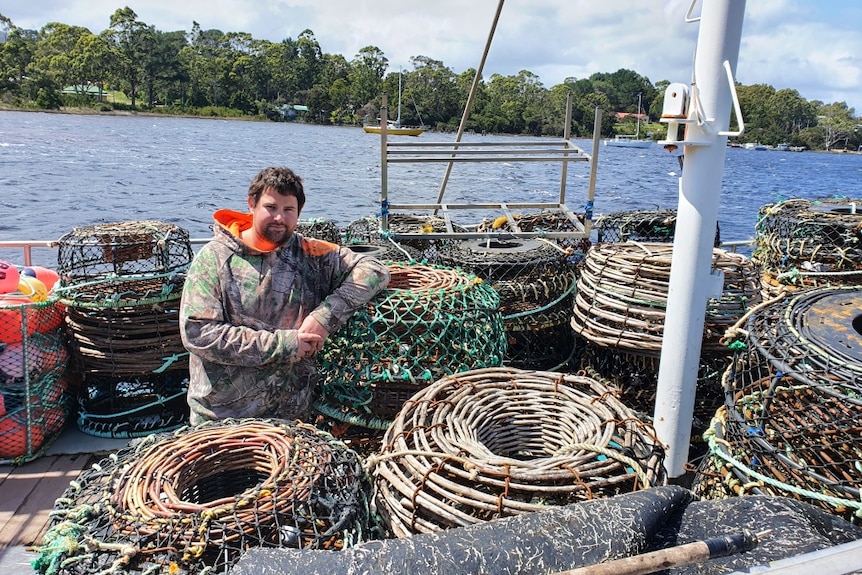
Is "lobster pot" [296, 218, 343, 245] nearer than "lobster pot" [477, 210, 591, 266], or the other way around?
"lobster pot" [296, 218, 343, 245]

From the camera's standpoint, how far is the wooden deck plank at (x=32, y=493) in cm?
300

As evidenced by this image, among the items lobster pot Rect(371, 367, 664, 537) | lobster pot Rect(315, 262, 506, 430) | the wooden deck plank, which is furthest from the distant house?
lobster pot Rect(371, 367, 664, 537)

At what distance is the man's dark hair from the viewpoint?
9.57ft

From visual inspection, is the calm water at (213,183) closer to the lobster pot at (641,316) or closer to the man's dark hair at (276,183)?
the lobster pot at (641,316)

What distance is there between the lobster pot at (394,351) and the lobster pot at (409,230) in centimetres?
183

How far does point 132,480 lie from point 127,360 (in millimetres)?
2014

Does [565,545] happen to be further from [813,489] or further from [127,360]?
[127,360]

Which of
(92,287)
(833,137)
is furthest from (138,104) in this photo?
(833,137)

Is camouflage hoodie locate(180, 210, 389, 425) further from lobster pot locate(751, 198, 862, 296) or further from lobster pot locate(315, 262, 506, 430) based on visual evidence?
lobster pot locate(751, 198, 862, 296)

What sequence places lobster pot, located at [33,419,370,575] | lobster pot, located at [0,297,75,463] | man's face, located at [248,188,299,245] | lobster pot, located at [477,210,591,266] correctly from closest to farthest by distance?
lobster pot, located at [33,419,370,575] → man's face, located at [248,188,299,245] → lobster pot, located at [0,297,75,463] → lobster pot, located at [477,210,591,266]

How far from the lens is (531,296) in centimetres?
438

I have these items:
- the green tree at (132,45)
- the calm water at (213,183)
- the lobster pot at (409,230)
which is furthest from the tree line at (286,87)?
the lobster pot at (409,230)

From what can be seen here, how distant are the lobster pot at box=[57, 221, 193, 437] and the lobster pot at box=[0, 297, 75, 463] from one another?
0.56 ft

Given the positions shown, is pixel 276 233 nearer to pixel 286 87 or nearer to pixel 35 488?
pixel 35 488
